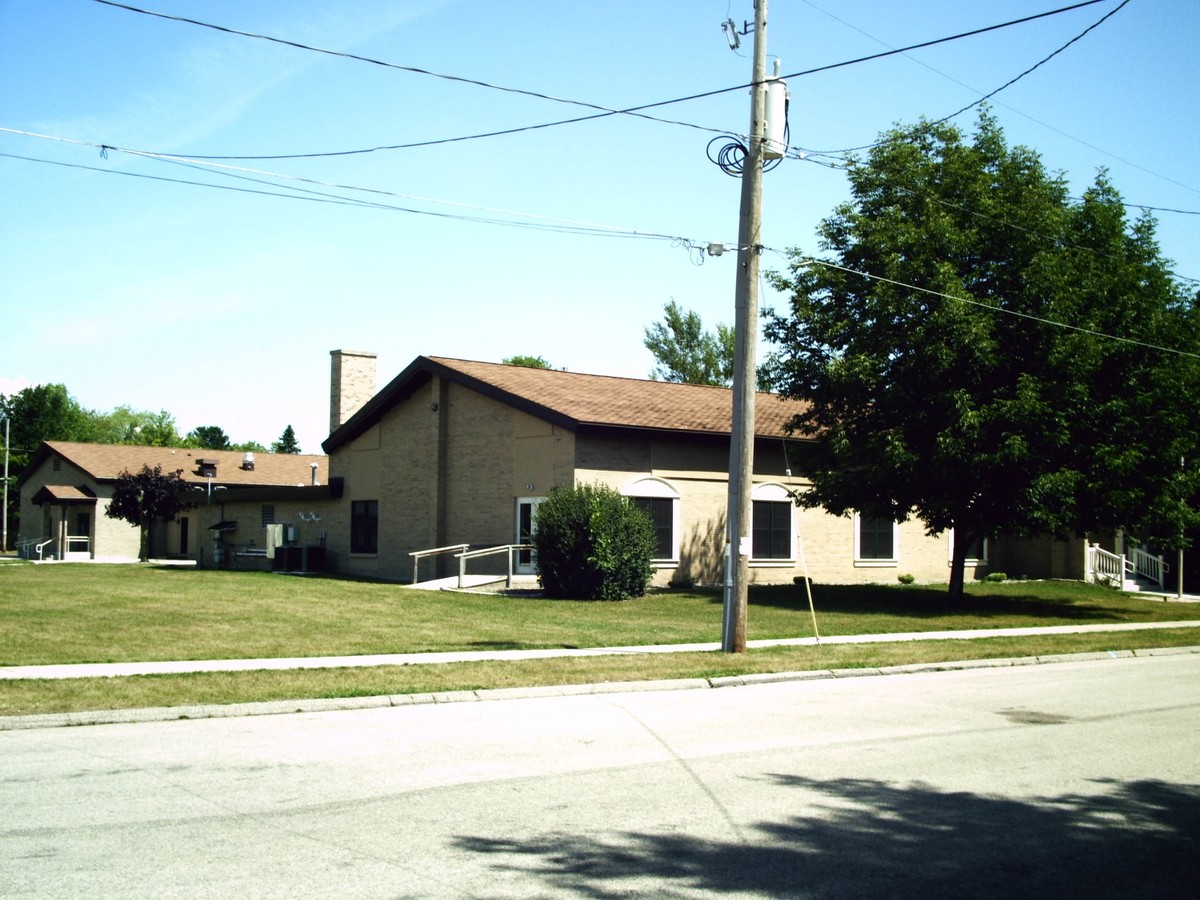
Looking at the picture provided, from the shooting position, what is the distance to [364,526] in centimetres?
3691

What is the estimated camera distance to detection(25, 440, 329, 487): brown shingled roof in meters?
54.7

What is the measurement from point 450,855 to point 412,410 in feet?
96.7

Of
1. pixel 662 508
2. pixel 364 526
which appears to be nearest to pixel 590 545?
pixel 662 508

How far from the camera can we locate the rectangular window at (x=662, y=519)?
97.0ft

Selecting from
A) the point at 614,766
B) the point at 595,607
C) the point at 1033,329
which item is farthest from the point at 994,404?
the point at 614,766

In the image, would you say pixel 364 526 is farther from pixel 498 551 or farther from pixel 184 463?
pixel 184 463

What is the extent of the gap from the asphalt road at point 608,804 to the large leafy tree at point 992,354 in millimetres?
12849

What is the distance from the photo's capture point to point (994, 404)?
23.5 m

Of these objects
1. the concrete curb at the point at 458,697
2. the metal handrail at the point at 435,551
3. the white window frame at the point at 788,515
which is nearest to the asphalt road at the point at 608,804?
the concrete curb at the point at 458,697

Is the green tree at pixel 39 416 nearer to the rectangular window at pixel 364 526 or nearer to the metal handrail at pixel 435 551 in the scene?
the rectangular window at pixel 364 526

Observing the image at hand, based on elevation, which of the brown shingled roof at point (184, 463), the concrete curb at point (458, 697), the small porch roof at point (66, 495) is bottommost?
the concrete curb at point (458, 697)

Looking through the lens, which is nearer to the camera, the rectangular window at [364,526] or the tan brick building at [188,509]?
the rectangular window at [364,526]

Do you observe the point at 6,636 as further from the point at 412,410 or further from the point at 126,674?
the point at 412,410

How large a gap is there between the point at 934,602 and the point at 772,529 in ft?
19.3
